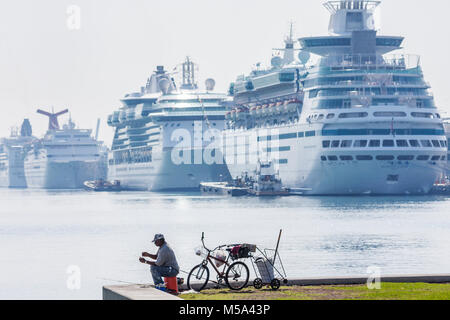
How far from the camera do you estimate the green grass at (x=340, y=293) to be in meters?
23.9

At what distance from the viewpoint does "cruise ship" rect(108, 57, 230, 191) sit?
524ft

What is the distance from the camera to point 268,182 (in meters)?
123

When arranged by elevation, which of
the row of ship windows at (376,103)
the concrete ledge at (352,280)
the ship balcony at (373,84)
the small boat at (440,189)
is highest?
the ship balcony at (373,84)

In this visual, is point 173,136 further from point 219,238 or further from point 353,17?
point 219,238

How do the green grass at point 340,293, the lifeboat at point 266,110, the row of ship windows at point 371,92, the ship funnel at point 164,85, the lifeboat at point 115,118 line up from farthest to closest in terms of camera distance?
the lifeboat at point 115,118 < the ship funnel at point 164,85 < the lifeboat at point 266,110 < the row of ship windows at point 371,92 < the green grass at point 340,293

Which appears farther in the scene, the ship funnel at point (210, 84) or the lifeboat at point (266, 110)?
the ship funnel at point (210, 84)

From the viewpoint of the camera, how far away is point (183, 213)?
92.5 meters

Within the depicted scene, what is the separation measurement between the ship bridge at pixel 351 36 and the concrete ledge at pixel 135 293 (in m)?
97.1

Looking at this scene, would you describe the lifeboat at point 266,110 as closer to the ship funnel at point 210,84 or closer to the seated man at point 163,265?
the ship funnel at point 210,84

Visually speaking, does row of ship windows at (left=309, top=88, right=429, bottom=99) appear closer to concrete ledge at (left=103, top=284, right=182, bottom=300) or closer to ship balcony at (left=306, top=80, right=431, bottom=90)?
ship balcony at (left=306, top=80, right=431, bottom=90)

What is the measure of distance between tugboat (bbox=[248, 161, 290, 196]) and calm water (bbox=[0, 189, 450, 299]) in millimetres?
15998
